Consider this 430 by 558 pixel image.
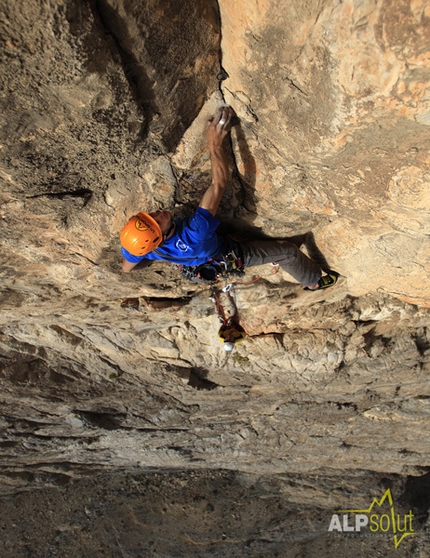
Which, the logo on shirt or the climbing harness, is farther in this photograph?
the climbing harness

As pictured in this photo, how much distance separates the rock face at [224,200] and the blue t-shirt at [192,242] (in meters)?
0.21

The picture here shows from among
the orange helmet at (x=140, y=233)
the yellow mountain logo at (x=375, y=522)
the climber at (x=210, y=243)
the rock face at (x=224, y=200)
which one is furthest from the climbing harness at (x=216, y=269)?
the yellow mountain logo at (x=375, y=522)

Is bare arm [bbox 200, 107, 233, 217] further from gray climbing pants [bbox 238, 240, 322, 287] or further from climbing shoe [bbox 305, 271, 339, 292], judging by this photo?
climbing shoe [bbox 305, 271, 339, 292]

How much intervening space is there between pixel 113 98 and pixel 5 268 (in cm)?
235

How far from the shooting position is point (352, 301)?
490cm

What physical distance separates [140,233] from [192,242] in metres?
0.51

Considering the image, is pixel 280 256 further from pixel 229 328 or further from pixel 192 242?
pixel 229 328

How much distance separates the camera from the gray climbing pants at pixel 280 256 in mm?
3916

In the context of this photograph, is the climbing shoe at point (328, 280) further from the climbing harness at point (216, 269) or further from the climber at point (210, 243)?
the climbing harness at point (216, 269)

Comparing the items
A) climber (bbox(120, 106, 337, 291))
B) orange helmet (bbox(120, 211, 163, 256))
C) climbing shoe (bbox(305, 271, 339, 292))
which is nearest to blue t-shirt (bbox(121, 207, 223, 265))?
climber (bbox(120, 106, 337, 291))

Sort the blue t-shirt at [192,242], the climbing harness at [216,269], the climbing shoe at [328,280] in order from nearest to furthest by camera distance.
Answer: the blue t-shirt at [192,242] → the climbing harness at [216,269] → the climbing shoe at [328,280]

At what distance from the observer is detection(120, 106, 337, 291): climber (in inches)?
119

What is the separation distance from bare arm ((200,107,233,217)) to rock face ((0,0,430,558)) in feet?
0.31

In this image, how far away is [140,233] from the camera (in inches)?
121
